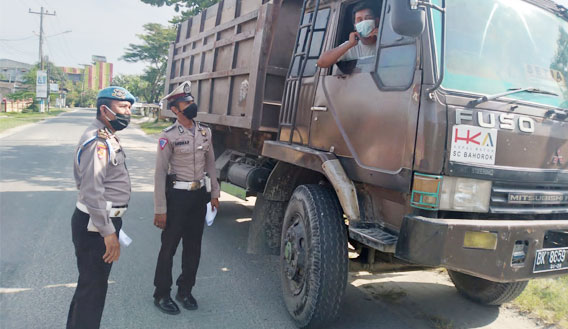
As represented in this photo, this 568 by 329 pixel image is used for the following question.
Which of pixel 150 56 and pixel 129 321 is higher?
pixel 150 56

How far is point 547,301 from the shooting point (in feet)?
13.5

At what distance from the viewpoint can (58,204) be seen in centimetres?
738

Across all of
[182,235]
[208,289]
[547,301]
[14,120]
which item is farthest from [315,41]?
[14,120]

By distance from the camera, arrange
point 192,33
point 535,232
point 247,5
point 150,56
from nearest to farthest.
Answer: point 535,232
point 247,5
point 192,33
point 150,56

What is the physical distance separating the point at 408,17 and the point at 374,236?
1.32 meters

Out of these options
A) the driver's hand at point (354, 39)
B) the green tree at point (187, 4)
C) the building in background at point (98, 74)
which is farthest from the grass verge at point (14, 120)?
the building in background at point (98, 74)

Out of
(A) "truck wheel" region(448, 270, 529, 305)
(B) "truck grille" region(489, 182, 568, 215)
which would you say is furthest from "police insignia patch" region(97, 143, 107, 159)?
(A) "truck wheel" region(448, 270, 529, 305)

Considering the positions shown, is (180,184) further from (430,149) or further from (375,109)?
(430,149)

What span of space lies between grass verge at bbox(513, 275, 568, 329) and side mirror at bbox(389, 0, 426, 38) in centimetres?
275

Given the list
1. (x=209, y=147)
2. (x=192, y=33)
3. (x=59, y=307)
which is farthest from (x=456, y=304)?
(x=192, y=33)

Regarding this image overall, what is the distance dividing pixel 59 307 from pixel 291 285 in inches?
73.1

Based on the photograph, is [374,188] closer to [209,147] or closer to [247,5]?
[209,147]

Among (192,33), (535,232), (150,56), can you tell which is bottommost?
(535,232)

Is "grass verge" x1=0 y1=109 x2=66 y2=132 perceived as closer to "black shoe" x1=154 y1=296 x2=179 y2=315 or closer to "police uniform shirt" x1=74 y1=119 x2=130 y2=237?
"black shoe" x1=154 y1=296 x2=179 y2=315
